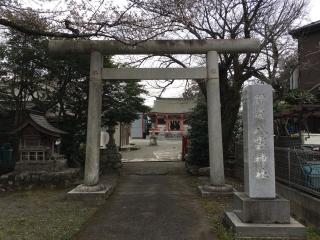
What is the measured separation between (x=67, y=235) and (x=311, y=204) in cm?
518

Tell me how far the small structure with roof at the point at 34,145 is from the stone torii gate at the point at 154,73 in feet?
10.2

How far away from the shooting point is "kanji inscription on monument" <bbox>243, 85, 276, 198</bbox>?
7.51 m

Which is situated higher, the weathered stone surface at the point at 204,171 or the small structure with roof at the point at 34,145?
the small structure with roof at the point at 34,145

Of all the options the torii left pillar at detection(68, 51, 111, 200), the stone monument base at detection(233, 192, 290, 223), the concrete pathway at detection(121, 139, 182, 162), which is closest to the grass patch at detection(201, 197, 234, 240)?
the stone monument base at detection(233, 192, 290, 223)

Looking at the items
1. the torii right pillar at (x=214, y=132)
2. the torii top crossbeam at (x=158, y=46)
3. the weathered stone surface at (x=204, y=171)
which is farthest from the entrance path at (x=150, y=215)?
the torii top crossbeam at (x=158, y=46)

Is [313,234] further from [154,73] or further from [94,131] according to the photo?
[94,131]

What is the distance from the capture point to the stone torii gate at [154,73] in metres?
→ 11.8

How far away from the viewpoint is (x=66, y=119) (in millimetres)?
17453

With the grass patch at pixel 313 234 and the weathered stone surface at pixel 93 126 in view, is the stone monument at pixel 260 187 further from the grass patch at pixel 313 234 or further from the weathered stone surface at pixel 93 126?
the weathered stone surface at pixel 93 126

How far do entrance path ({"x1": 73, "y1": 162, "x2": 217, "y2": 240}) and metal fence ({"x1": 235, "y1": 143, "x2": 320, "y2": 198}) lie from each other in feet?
8.06

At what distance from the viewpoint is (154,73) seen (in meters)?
12.3

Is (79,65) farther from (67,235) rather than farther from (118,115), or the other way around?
(67,235)

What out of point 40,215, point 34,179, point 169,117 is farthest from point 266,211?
point 169,117

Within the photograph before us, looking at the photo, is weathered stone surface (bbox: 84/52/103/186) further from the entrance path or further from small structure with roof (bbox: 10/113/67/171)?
small structure with roof (bbox: 10/113/67/171)
